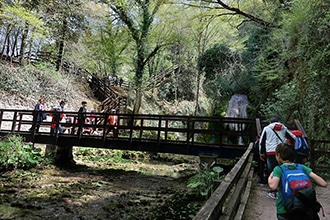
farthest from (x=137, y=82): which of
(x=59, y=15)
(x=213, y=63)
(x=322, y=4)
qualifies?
(x=322, y=4)

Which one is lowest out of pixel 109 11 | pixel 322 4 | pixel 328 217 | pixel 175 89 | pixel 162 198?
pixel 162 198

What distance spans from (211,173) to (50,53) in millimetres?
18026

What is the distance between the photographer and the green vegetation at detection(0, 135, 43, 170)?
9.41m

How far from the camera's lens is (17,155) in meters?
9.80

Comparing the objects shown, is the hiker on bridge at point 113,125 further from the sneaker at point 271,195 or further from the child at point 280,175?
the child at point 280,175

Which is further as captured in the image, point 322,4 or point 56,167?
point 56,167

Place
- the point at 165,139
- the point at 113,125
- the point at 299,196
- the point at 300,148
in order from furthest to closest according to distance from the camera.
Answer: the point at 113,125, the point at 165,139, the point at 300,148, the point at 299,196

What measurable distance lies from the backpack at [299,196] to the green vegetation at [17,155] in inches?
387

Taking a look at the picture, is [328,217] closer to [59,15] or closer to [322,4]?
[322,4]

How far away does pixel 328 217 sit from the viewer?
3.87 metres

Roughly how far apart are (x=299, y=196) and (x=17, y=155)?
33.7 ft

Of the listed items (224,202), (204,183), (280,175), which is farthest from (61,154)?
(280,175)

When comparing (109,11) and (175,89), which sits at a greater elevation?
(109,11)

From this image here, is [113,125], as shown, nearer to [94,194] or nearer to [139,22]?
[94,194]
